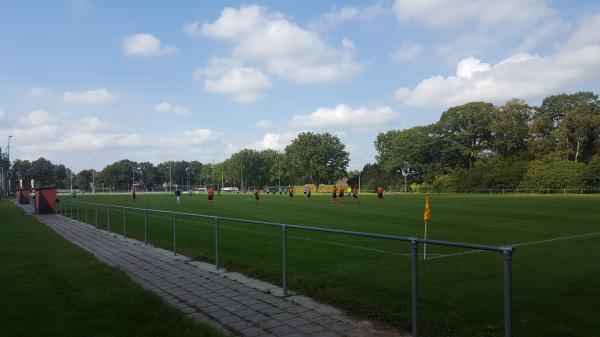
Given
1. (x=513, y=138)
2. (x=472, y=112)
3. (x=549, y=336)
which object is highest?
(x=472, y=112)

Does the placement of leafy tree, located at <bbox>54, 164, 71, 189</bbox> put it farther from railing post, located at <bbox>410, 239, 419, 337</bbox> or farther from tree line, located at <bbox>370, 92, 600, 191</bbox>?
railing post, located at <bbox>410, 239, 419, 337</bbox>

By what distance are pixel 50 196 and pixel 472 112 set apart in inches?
3110

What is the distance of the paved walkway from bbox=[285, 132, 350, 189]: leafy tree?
106 metres

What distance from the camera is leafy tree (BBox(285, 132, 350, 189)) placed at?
11656cm

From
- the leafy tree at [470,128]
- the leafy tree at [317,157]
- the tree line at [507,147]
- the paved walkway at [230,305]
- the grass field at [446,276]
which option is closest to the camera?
the paved walkway at [230,305]

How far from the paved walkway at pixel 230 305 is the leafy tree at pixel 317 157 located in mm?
105978

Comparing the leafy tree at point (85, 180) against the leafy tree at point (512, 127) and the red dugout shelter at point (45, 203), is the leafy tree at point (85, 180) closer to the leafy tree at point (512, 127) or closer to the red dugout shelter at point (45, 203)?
the leafy tree at point (512, 127)

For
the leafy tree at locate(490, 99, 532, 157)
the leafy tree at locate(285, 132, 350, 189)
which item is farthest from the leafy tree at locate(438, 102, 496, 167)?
the leafy tree at locate(285, 132, 350, 189)

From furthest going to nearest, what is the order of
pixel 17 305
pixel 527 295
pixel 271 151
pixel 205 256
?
pixel 271 151 → pixel 205 256 → pixel 527 295 → pixel 17 305

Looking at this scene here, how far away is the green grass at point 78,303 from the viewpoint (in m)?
5.34

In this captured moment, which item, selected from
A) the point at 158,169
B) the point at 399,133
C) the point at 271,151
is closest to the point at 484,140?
the point at 399,133

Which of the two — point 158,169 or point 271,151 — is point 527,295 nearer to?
point 271,151

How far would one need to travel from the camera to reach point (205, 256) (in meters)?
10.8

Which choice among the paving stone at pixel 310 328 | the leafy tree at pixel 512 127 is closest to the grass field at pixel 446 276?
the paving stone at pixel 310 328
